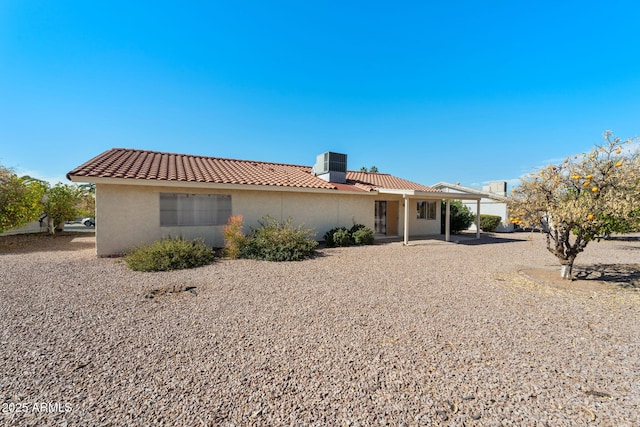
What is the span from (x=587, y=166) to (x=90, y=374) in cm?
973

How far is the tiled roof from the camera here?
1051 cm

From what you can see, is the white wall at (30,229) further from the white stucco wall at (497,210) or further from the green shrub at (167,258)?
the white stucco wall at (497,210)

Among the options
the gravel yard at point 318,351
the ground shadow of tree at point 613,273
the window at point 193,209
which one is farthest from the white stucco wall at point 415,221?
the gravel yard at point 318,351

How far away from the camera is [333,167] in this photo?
16.6 metres

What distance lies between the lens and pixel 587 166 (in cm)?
A: 680

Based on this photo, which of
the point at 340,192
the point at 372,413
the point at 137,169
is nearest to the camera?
the point at 372,413

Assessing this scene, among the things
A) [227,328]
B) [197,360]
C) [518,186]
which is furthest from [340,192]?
[197,360]

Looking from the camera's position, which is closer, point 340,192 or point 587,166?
point 587,166

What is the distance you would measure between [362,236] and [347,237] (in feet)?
2.51

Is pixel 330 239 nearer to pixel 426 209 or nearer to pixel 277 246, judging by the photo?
pixel 277 246

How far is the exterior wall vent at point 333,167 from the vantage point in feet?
54.2

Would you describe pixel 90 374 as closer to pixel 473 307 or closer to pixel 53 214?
pixel 473 307

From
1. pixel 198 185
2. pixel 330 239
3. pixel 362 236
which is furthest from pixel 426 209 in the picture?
pixel 198 185

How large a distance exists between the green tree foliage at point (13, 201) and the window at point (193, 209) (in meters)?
8.50
